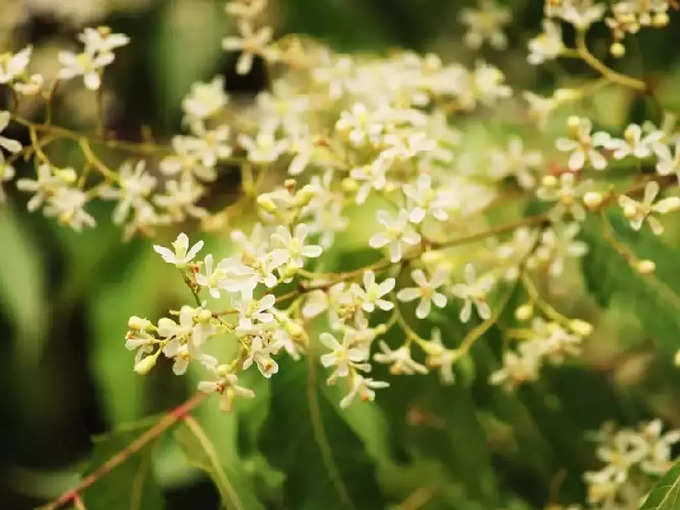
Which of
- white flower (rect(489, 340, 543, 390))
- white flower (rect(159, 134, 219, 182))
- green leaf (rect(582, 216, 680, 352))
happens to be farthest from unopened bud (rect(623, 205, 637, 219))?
white flower (rect(159, 134, 219, 182))

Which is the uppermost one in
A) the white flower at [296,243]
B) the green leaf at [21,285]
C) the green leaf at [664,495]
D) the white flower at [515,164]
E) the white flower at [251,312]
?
the white flower at [296,243]

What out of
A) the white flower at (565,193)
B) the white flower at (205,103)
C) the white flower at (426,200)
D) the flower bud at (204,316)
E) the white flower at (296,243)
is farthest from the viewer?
the white flower at (205,103)

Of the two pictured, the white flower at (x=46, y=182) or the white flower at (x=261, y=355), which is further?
the white flower at (x=46, y=182)

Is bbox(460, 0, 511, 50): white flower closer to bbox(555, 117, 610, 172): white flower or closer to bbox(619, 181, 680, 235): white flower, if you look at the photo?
bbox(555, 117, 610, 172): white flower

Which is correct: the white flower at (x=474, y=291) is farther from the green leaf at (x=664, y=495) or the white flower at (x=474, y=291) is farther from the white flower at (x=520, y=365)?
the green leaf at (x=664, y=495)

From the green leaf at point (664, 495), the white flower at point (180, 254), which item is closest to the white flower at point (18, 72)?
the white flower at point (180, 254)

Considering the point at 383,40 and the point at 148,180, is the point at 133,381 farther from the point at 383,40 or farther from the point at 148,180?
the point at 383,40

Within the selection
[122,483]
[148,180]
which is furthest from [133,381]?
[148,180]
